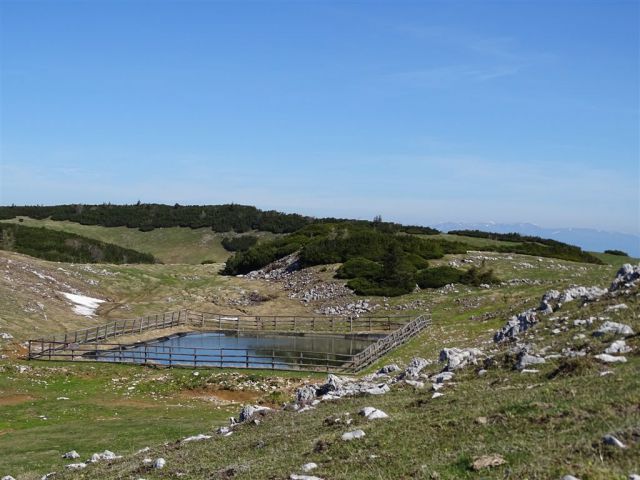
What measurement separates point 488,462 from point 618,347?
833cm

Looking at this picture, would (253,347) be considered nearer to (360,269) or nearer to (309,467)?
(360,269)

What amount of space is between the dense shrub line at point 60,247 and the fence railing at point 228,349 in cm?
3850

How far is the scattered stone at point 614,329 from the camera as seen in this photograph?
1773 cm

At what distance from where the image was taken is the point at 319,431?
14.8 metres

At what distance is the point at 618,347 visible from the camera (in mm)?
16312

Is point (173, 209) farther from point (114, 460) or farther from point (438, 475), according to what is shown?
point (438, 475)

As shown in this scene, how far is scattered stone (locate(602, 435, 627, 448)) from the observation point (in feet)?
29.5

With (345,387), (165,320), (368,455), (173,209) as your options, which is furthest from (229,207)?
(368,455)

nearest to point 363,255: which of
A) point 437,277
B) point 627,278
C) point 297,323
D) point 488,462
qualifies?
point 437,277

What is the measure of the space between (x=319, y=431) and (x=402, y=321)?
42.3m

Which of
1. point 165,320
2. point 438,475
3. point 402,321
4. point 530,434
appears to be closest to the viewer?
point 438,475

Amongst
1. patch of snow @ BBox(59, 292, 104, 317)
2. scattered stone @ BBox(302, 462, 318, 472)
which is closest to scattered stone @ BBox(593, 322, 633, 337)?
scattered stone @ BBox(302, 462, 318, 472)

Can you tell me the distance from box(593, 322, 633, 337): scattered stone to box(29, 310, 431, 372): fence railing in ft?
68.3

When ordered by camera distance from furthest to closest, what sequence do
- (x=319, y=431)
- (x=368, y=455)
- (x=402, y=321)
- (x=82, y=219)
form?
(x=82, y=219), (x=402, y=321), (x=319, y=431), (x=368, y=455)
